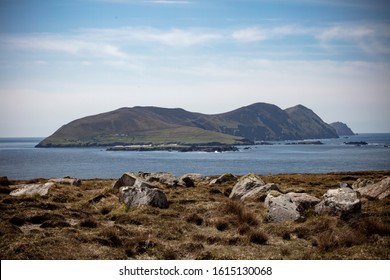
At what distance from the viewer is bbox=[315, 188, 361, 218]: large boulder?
2008 cm

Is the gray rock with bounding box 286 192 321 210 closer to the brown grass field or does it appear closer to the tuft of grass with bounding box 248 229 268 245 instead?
the brown grass field

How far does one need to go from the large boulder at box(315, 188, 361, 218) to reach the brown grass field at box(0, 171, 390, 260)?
0.54m

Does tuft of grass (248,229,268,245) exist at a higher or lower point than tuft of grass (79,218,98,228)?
lower

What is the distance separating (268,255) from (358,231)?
197 inches

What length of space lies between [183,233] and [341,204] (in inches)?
354

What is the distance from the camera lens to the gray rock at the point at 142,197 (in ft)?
80.3

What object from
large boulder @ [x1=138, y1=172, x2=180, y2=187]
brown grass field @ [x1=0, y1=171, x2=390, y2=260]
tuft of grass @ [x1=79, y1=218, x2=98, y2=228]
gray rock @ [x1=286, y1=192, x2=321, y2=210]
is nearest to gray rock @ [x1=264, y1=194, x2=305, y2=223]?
brown grass field @ [x1=0, y1=171, x2=390, y2=260]

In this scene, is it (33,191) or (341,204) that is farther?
(33,191)

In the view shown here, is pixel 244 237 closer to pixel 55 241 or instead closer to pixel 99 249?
pixel 99 249

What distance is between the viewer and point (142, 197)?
981 inches

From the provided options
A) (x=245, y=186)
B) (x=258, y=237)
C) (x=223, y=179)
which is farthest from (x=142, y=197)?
(x=223, y=179)

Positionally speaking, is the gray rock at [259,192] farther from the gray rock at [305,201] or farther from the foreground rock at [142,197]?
the foreground rock at [142,197]

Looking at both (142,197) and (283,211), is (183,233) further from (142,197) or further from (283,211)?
(142,197)
